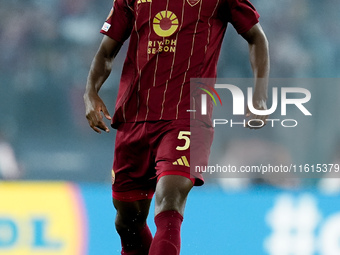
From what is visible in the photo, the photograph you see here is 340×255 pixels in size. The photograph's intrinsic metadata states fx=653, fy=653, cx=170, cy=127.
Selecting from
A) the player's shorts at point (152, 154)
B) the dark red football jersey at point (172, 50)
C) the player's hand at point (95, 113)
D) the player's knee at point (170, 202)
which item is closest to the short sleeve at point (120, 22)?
the dark red football jersey at point (172, 50)

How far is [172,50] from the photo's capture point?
11.2ft

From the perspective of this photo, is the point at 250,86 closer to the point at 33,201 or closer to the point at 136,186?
the point at 33,201

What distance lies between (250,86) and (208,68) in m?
3.30

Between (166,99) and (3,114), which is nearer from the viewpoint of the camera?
(166,99)

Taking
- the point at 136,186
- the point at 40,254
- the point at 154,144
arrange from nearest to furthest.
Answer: the point at 154,144 < the point at 136,186 < the point at 40,254

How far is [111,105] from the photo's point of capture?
21.7 feet

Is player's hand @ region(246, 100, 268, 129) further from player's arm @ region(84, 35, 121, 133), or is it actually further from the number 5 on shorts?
player's arm @ region(84, 35, 121, 133)

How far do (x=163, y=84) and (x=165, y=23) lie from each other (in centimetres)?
33

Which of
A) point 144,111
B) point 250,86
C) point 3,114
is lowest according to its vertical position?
point 144,111

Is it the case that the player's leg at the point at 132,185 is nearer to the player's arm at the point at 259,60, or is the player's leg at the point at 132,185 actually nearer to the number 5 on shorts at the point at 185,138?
the number 5 on shorts at the point at 185,138

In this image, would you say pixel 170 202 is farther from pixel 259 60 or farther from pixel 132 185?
pixel 259 60

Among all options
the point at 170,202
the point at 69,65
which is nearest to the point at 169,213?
the point at 170,202

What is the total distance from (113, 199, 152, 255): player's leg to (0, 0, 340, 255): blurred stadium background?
0.95 meters

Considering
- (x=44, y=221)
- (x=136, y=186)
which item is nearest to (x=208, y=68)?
(x=136, y=186)
